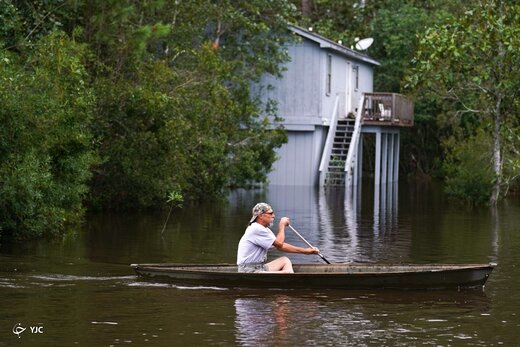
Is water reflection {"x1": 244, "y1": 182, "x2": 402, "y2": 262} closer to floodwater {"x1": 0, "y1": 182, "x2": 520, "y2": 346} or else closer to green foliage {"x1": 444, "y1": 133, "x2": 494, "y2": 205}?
floodwater {"x1": 0, "y1": 182, "x2": 520, "y2": 346}

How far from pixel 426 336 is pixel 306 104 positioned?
→ 34.9 m

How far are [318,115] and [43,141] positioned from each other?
25.5 meters

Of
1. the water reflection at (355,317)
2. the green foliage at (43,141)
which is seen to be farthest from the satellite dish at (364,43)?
the water reflection at (355,317)

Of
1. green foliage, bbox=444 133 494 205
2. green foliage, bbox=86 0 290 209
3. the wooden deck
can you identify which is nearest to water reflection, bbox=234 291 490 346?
green foliage, bbox=86 0 290 209

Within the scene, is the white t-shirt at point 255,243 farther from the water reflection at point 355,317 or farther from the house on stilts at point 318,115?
the house on stilts at point 318,115

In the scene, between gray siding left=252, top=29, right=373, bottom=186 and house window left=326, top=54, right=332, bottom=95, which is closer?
gray siding left=252, top=29, right=373, bottom=186

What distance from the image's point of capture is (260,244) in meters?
18.6

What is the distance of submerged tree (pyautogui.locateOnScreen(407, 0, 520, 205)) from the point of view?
37.8 meters

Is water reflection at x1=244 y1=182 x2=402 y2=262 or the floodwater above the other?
water reflection at x1=244 y1=182 x2=402 y2=262

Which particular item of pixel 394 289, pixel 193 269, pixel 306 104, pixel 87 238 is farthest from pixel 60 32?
pixel 306 104

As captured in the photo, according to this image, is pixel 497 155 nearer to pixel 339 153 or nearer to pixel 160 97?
pixel 339 153

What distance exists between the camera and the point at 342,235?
28.4 meters

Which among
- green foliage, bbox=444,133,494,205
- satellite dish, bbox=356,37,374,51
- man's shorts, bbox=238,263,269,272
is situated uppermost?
satellite dish, bbox=356,37,374,51

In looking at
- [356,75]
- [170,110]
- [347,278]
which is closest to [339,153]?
[356,75]
